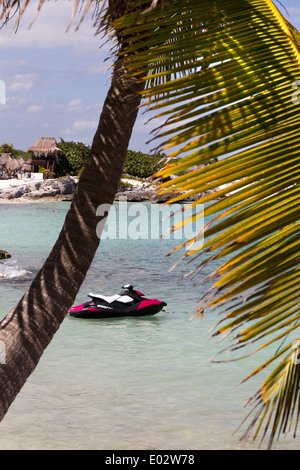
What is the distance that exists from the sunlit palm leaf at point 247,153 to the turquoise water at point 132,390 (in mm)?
6109

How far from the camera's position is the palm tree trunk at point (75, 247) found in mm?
3279

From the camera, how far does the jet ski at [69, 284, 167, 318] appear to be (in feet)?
48.8

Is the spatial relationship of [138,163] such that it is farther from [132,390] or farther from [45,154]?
[132,390]

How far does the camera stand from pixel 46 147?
64375 mm

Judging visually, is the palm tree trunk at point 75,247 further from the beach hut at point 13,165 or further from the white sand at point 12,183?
the beach hut at point 13,165

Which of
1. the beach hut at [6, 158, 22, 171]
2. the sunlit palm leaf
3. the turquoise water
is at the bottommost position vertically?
the turquoise water

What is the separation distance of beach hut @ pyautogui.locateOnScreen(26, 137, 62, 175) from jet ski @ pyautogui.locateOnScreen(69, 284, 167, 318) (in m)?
50.1

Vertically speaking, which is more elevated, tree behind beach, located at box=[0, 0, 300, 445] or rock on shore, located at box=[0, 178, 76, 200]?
tree behind beach, located at box=[0, 0, 300, 445]

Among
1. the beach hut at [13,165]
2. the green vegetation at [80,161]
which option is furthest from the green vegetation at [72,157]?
the beach hut at [13,165]

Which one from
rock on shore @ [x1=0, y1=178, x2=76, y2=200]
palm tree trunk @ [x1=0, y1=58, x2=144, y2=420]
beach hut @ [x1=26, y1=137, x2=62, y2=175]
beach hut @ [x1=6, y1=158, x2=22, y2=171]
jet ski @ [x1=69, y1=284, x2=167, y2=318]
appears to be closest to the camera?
palm tree trunk @ [x1=0, y1=58, x2=144, y2=420]

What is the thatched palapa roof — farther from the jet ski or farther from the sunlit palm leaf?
the sunlit palm leaf

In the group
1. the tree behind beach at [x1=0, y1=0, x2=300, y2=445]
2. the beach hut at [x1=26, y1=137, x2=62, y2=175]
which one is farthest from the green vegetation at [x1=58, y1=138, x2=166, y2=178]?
the tree behind beach at [x1=0, y1=0, x2=300, y2=445]

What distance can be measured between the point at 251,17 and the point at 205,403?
783 cm

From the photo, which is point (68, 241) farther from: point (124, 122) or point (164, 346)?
point (164, 346)
